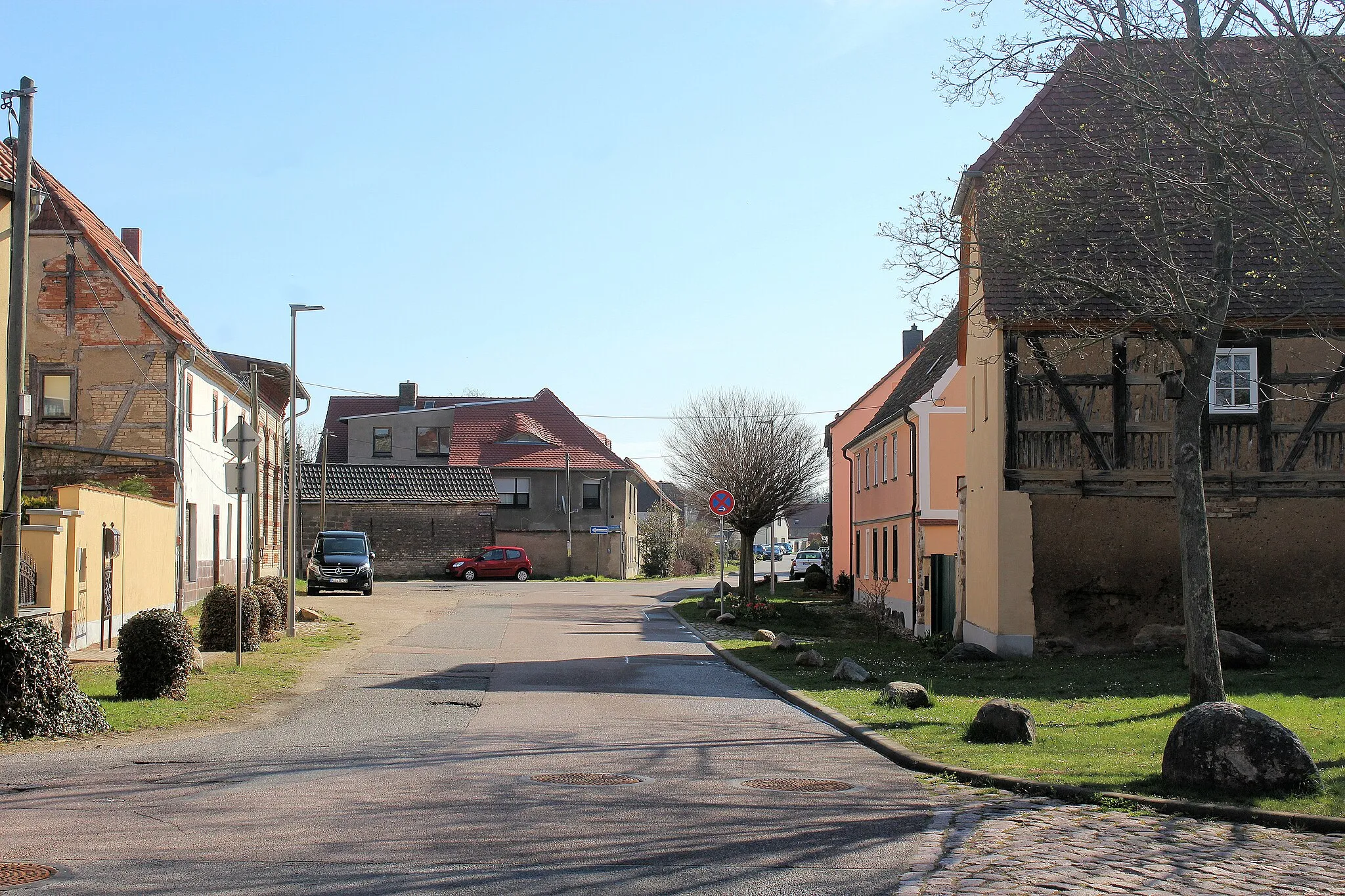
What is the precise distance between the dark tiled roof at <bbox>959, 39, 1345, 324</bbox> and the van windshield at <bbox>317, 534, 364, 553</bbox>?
87.3ft

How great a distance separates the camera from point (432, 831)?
7477 mm

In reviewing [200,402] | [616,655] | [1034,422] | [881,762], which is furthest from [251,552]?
[881,762]

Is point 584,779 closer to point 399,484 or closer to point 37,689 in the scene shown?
point 37,689

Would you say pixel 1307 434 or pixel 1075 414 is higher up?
pixel 1075 414

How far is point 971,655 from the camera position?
19734mm

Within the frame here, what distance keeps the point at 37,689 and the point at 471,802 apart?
4.77 meters

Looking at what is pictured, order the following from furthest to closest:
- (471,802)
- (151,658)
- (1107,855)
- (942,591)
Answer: (942,591), (151,658), (471,802), (1107,855)

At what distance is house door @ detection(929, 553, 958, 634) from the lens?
2538 centimetres

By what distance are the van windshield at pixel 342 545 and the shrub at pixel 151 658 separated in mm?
28495

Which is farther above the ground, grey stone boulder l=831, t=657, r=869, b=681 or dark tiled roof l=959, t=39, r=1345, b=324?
dark tiled roof l=959, t=39, r=1345, b=324

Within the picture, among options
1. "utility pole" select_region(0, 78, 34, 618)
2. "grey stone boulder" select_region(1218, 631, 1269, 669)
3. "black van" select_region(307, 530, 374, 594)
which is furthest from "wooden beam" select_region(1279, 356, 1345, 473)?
"black van" select_region(307, 530, 374, 594)

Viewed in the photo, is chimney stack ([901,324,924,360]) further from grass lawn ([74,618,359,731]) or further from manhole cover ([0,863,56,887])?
manhole cover ([0,863,56,887])

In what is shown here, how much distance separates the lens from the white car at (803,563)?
6525 centimetres

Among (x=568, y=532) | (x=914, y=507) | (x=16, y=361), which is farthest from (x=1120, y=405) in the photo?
(x=568, y=532)
